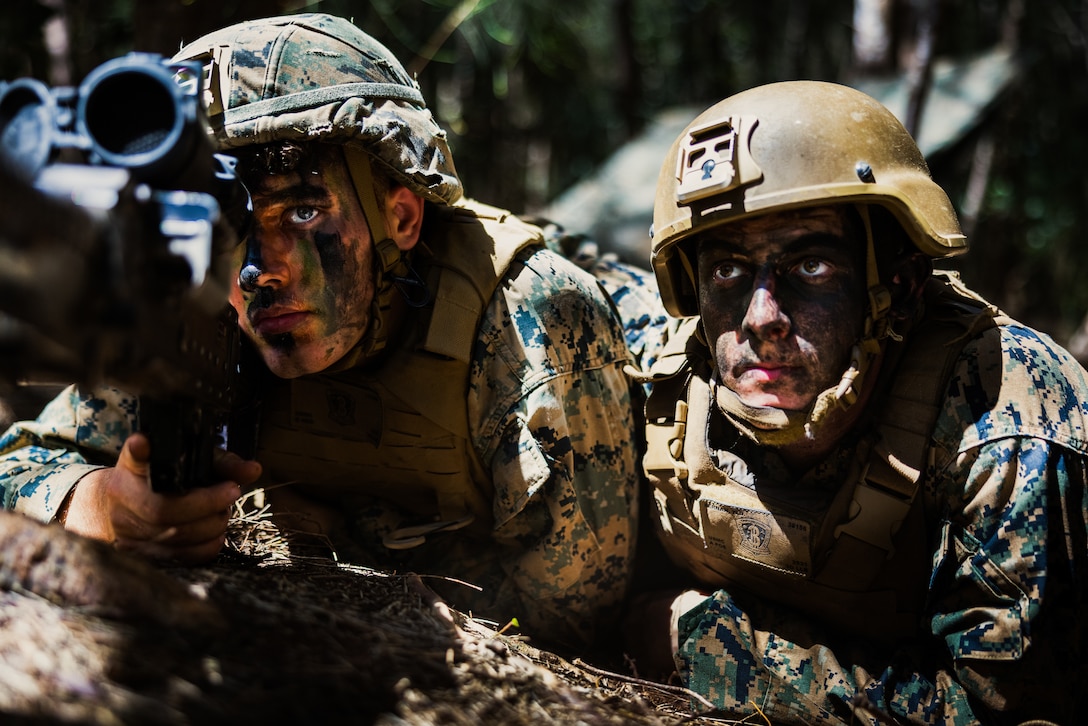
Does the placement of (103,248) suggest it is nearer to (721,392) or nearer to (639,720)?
(639,720)

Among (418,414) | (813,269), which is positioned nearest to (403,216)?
(418,414)

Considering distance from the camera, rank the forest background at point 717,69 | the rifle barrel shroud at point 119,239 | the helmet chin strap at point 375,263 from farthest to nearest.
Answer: the forest background at point 717,69
the helmet chin strap at point 375,263
the rifle barrel shroud at point 119,239

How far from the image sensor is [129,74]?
213 centimetres

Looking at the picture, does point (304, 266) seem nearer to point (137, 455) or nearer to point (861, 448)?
point (137, 455)

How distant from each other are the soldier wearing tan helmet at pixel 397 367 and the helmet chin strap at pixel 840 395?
2.37 ft

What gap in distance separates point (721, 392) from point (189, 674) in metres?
2.06

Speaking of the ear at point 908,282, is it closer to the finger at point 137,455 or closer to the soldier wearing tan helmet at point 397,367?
the soldier wearing tan helmet at point 397,367

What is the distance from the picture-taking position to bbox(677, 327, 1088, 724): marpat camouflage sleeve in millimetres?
2980

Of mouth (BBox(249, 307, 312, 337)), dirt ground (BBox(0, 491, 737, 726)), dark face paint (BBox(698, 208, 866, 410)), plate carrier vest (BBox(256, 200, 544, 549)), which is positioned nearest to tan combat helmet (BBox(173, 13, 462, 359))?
plate carrier vest (BBox(256, 200, 544, 549))

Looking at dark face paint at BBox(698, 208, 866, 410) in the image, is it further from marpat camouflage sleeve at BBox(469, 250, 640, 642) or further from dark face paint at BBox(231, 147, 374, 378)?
dark face paint at BBox(231, 147, 374, 378)

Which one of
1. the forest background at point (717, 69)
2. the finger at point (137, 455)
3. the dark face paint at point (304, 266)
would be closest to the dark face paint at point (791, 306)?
the dark face paint at point (304, 266)

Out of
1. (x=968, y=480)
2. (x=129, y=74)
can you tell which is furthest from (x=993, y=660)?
(x=129, y=74)

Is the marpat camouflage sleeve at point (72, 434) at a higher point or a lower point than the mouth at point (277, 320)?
lower

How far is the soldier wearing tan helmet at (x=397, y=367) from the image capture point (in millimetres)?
3367
